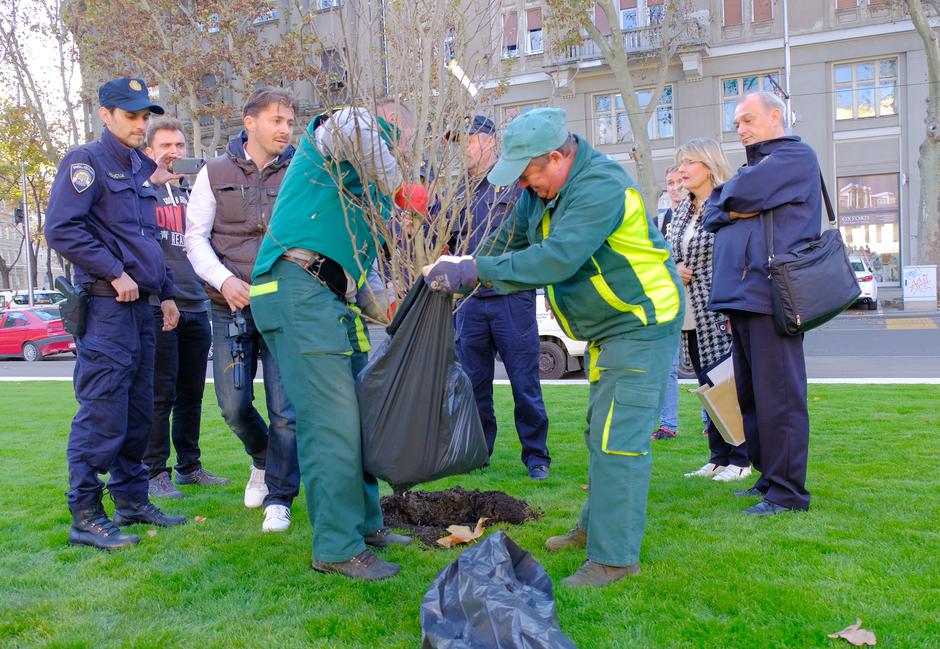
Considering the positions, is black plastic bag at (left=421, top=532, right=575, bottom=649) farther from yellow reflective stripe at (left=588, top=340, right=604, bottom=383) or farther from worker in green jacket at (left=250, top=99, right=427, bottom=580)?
yellow reflective stripe at (left=588, top=340, right=604, bottom=383)

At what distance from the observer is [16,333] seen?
21.5m

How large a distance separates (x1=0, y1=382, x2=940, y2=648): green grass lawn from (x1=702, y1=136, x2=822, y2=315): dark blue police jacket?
1099 mm

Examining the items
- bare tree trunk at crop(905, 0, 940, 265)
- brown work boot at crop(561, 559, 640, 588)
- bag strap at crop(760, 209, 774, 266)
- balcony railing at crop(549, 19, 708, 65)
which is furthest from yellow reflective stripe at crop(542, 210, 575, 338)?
balcony railing at crop(549, 19, 708, 65)

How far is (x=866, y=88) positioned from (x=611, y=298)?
27.9m

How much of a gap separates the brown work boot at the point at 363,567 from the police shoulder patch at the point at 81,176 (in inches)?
80.6

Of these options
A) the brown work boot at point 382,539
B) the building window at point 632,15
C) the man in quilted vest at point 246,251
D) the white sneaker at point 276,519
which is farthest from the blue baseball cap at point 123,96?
the building window at point 632,15

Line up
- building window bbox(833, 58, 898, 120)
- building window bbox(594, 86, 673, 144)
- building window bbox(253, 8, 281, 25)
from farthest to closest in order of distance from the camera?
building window bbox(253, 8, 281, 25)
building window bbox(594, 86, 673, 144)
building window bbox(833, 58, 898, 120)

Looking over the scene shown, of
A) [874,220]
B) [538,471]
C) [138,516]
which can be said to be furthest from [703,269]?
[874,220]

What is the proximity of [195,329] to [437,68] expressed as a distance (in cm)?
254

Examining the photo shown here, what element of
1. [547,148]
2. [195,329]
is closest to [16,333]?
[195,329]

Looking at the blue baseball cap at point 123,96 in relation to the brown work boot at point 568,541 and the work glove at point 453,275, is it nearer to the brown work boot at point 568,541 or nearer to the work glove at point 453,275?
the work glove at point 453,275

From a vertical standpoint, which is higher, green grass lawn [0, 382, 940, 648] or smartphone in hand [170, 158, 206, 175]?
smartphone in hand [170, 158, 206, 175]

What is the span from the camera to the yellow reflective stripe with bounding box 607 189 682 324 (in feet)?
10.6

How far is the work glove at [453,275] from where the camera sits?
3.02 metres
